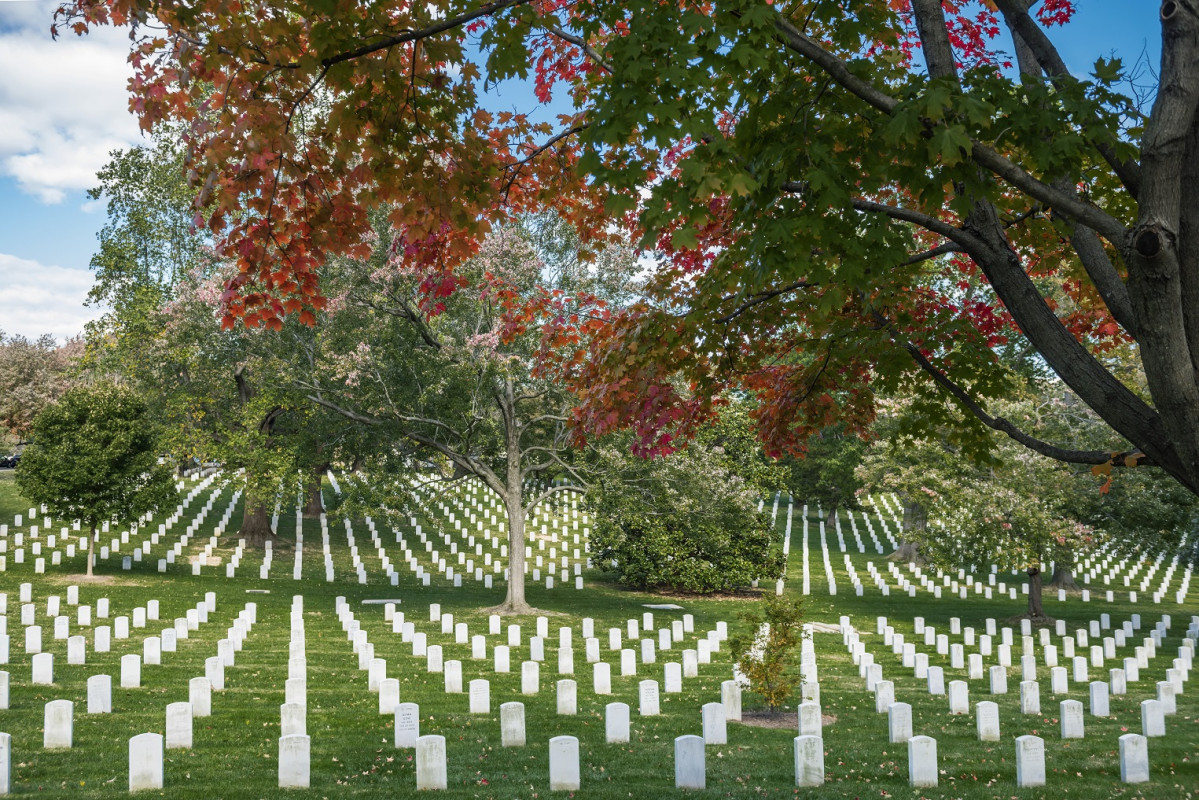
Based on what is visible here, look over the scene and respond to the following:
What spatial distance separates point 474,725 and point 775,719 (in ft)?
13.3

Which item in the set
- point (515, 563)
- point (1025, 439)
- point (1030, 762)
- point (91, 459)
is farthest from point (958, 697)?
point (91, 459)

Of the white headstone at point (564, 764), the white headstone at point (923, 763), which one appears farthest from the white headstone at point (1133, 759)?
the white headstone at point (564, 764)

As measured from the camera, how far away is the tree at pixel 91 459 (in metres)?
23.5

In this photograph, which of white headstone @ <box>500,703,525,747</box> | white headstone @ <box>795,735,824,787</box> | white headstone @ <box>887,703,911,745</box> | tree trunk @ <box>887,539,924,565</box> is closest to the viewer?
white headstone @ <box>795,735,824,787</box>

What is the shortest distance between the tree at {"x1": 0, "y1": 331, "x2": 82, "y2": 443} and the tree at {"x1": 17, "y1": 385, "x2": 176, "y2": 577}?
32.2 m

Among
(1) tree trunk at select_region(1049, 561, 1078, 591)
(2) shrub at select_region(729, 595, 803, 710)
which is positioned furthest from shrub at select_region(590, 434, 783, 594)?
(2) shrub at select_region(729, 595, 803, 710)

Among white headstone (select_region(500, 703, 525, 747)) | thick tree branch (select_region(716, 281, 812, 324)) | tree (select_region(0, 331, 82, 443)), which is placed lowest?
white headstone (select_region(500, 703, 525, 747))

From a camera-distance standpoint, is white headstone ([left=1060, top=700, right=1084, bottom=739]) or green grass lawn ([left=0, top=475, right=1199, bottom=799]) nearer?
green grass lawn ([left=0, top=475, right=1199, bottom=799])

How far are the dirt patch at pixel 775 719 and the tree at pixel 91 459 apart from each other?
18689 mm

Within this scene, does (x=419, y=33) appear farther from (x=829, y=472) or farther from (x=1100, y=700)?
(x=829, y=472)

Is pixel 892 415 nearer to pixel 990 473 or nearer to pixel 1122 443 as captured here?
pixel 990 473

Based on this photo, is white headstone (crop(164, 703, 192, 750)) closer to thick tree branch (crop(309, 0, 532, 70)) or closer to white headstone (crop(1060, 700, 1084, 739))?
thick tree branch (crop(309, 0, 532, 70))

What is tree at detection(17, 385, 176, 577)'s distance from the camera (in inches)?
923

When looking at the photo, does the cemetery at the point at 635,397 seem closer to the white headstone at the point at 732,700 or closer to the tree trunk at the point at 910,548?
the white headstone at the point at 732,700
